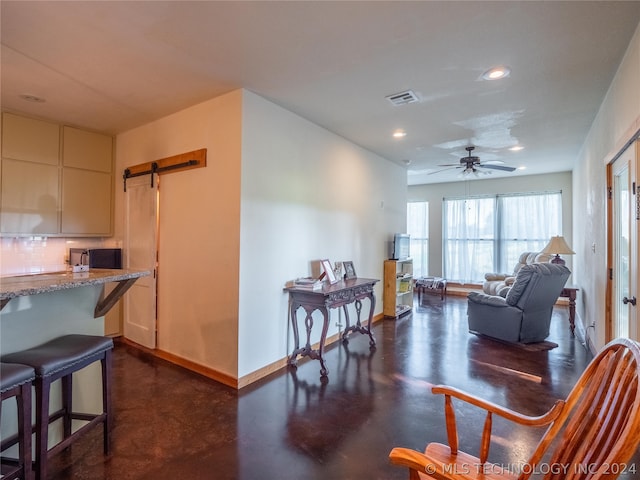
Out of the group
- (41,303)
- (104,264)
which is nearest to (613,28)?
(41,303)

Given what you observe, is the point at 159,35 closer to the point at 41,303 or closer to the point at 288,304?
the point at 41,303

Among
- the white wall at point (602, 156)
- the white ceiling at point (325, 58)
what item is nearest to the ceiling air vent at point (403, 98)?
the white ceiling at point (325, 58)

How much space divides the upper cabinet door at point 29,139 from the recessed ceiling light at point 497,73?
4636 mm

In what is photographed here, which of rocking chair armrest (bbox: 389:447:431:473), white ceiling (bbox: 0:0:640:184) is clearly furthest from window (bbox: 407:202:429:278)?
rocking chair armrest (bbox: 389:447:431:473)

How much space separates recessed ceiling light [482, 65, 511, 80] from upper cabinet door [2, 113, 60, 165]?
183 inches

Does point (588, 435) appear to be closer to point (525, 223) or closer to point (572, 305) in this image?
point (572, 305)

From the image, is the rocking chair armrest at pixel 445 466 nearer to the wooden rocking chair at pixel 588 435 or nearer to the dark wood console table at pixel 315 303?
the wooden rocking chair at pixel 588 435

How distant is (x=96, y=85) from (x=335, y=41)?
222 centimetres

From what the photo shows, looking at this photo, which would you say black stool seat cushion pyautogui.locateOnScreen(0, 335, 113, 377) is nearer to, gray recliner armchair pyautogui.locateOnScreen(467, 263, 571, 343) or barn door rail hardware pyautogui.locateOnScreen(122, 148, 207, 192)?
barn door rail hardware pyautogui.locateOnScreen(122, 148, 207, 192)

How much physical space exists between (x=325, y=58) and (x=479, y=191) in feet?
21.0

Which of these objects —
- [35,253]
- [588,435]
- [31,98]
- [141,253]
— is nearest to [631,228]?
[588,435]

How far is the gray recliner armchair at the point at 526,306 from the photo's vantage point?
4.04 metres

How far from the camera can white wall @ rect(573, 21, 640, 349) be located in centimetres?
230

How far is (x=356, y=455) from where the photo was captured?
2078mm
